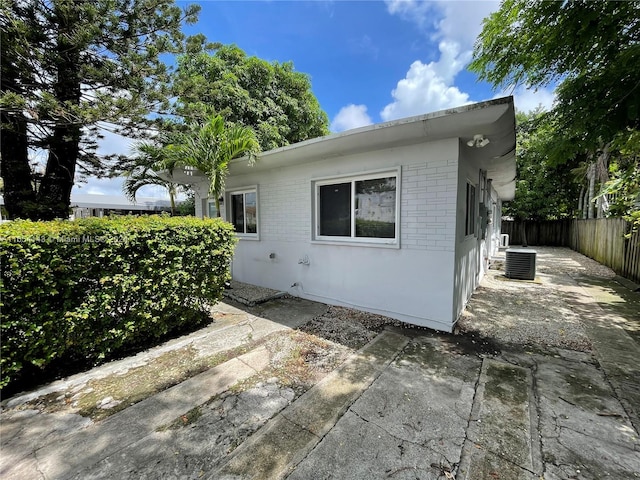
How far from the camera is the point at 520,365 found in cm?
309

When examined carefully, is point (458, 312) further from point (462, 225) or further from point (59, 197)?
point (59, 197)

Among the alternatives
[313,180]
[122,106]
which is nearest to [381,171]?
[313,180]

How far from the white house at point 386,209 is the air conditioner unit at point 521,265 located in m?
2.58

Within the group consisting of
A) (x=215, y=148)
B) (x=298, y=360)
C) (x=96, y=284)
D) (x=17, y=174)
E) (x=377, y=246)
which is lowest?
(x=298, y=360)

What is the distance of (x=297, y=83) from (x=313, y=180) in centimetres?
Result: 974

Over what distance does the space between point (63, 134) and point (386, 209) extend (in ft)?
24.3

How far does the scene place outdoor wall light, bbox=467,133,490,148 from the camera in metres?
3.62

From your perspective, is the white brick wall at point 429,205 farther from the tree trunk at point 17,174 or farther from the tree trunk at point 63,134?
the tree trunk at point 17,174

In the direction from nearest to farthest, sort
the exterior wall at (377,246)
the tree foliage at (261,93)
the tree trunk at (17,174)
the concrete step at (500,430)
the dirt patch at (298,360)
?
the concrete step at (500,430)
the dirt patch at (298,360)
the exterior wall at (377,246)
the tree trunk at (17,174)
the tree foliage at (261,93)

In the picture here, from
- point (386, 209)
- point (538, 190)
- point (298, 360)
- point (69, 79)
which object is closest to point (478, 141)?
point (386, 209)

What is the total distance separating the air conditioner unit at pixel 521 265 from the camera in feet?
24.3

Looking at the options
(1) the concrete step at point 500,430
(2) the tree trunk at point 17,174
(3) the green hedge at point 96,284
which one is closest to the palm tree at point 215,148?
(3) the green hedge at point 96,284

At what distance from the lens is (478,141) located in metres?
3.77

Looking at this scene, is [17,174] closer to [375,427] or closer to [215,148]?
[215,148]
